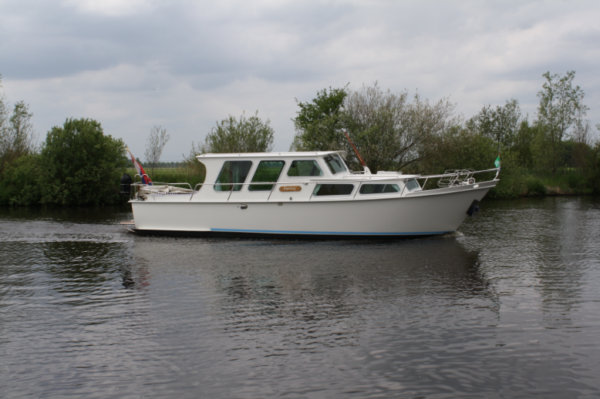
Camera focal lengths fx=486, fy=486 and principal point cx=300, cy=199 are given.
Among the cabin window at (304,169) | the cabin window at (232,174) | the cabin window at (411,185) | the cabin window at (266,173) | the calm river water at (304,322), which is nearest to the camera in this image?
the calm river water at (304,322)

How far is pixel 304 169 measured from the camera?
15.4 metres

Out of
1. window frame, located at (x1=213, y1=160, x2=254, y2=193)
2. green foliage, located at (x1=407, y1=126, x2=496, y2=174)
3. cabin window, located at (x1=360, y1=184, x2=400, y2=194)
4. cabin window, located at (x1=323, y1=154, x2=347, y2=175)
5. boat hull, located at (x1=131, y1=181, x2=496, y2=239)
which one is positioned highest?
green foliage, located at (x1=407, y1=126, x2=496, y2=174)

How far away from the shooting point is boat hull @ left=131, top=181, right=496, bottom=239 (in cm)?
1459

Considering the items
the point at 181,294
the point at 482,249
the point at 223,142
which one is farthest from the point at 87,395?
the point at 223,142

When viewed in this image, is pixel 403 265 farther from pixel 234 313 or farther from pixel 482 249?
pixel 234 313

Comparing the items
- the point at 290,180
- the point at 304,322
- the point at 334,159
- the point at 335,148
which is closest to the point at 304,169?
the point at 290,180

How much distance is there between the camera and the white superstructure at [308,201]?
48.0 ft

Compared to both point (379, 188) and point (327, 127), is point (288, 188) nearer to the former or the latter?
point (379, 188)

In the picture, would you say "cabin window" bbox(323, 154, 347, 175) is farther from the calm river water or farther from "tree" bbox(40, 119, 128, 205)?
"tree" bbox(40, 119, 128, 205)

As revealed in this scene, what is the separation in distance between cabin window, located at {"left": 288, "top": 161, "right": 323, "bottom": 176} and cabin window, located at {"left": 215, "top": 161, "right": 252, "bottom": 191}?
1.48 metres

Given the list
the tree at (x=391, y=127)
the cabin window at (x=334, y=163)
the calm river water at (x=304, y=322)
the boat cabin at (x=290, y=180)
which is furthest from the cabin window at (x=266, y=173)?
the tree at (x=391, y=127)

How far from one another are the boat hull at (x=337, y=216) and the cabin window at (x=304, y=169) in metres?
0.97

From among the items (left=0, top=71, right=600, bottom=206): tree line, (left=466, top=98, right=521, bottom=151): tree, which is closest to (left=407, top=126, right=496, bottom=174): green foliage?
(left=0, top=71, right=600, bottom=206): tree line

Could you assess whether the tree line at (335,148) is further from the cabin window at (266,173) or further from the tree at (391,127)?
the cabin window at (266,173)
